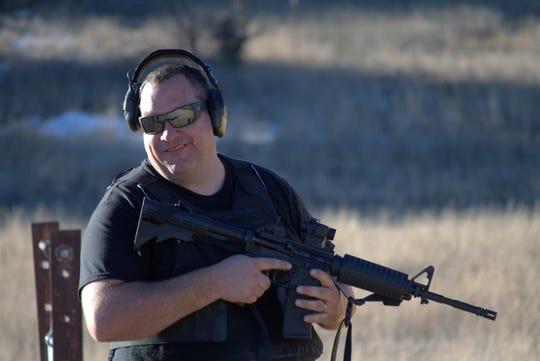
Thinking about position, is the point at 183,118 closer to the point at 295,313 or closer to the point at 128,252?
the point at 128,252

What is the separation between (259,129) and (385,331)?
36.0ft

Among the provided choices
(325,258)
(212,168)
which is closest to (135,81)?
(212,168)

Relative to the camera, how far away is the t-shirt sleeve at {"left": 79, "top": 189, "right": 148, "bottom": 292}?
3037 mm

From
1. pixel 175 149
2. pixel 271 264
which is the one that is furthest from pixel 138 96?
pixel 271 264

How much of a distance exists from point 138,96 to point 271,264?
0.89m

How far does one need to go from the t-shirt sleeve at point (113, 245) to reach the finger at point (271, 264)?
0.43 m

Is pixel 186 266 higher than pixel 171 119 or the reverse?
the reverse

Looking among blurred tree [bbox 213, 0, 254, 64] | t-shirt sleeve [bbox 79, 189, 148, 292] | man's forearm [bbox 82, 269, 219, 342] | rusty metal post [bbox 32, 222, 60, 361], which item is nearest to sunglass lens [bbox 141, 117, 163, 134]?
t-shirt sleeve [bbox 79, 189, 148, 292]

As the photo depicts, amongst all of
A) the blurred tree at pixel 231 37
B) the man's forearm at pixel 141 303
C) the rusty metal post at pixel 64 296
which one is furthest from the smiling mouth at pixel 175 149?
the blurred tree at pixel 231 37

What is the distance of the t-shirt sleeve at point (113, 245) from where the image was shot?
304 centimetres

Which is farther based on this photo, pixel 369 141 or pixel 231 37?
pixel 231 37

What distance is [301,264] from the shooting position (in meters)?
3.29

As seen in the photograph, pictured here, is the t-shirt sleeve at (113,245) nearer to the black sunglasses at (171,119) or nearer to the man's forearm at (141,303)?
the man's forearm at (141,303)

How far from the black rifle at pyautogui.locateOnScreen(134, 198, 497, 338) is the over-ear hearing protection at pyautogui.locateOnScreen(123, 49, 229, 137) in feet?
1.47
